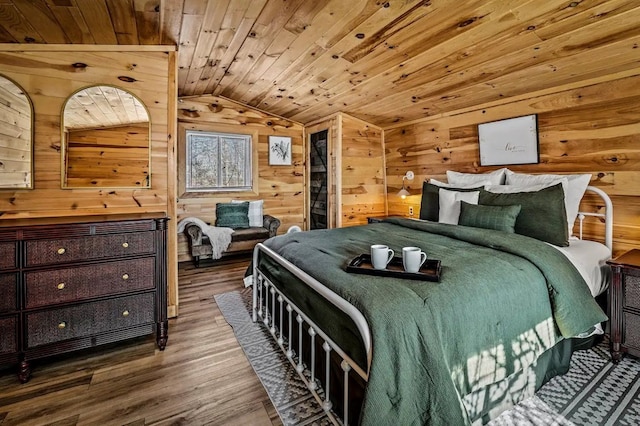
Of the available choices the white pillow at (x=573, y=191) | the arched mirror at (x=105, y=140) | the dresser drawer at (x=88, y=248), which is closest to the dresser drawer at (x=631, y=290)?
the white pillow at (x=573, y=191)

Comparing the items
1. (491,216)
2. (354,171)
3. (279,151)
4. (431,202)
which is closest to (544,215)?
(491,216)

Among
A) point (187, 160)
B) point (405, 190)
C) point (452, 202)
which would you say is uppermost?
point (187, 160)

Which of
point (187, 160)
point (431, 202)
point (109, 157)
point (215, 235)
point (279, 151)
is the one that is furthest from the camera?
point (279, 151)

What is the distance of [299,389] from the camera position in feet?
5.96

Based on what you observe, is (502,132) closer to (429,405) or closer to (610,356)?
(610,356)

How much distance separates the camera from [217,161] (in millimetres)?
4980

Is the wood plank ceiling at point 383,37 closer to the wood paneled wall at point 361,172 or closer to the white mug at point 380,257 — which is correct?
the wood paneled wall at point 361,172

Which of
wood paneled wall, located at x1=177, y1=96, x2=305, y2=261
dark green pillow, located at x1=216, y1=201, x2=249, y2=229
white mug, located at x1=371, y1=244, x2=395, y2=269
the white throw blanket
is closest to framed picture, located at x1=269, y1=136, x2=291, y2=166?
wood paneled wall, located at x1=177, y1=96, x2=305, y2=261

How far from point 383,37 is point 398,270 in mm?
1872

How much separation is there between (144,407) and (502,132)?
148 inches

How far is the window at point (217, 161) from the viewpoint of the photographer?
480 cm

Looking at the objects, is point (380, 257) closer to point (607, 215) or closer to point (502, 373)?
point (502, 373)

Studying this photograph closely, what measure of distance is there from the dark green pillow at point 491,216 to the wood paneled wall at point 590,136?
880 mm

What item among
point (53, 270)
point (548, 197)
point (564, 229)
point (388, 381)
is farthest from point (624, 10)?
point (53, 270)
